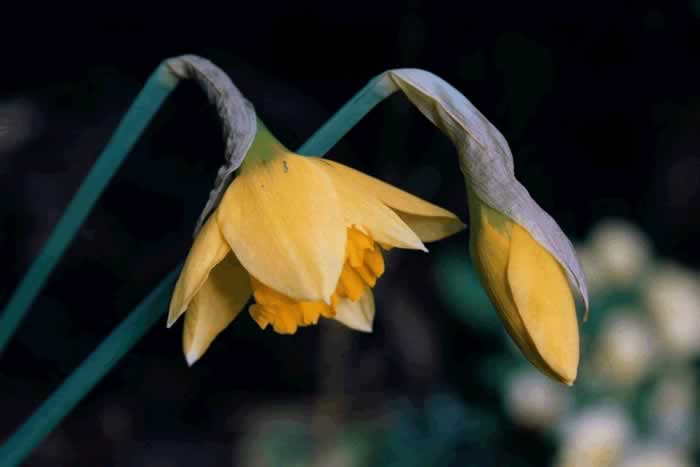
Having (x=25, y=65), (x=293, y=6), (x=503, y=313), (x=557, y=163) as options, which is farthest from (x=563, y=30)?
(x=503, y=313)

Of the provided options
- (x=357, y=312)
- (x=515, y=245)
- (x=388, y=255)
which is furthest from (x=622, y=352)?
(x=515, y=245)

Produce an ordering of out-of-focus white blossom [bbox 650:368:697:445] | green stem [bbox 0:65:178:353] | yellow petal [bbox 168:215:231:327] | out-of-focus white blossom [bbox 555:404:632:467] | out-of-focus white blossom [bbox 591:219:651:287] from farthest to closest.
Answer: out-of-focus white blossom [bbox 591:219:651:287]
out-of-focus white blossom [bbox 650:368:697:445]
out-of-focus white blossom [bbox 555:404:632:467]
green stem [bbox 0:65:178:353]
yellow petal [bbox 168:215:231:327]

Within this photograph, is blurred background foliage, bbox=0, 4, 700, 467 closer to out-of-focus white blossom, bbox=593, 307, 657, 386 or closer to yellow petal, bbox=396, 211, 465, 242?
out-of-focus white blossom, bbox=593, 307, 657, 386

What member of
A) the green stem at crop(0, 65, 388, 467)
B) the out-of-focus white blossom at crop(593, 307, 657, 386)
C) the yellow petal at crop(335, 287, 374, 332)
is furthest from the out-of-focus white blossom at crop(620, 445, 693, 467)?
the green stem at crop(0, 65, 388, 467)

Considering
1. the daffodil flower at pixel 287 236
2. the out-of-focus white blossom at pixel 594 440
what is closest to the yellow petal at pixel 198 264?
the daffodil flower at pixel 287 236

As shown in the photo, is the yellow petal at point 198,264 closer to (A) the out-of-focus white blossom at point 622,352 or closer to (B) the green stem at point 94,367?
(B) the green stem at point 94,367

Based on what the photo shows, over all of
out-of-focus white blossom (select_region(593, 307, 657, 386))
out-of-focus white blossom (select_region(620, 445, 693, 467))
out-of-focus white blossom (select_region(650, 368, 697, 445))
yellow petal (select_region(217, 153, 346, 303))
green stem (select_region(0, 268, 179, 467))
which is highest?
yellow petal (select_region(217, 153, 346, 303))

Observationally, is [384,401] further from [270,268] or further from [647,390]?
[270,268]

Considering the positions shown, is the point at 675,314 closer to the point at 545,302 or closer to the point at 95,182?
the point at 545,302
